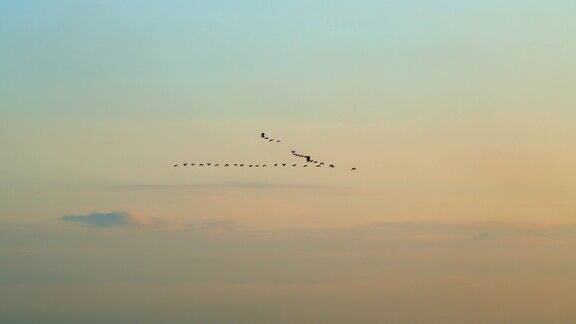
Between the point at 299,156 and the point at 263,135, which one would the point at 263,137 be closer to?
the point at 263,135

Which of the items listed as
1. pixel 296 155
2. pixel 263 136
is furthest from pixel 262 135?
pixel 296 155

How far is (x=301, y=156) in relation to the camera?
19988cm

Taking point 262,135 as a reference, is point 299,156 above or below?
below

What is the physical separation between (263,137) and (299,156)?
24.4 m

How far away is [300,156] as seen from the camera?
19950 centimetres

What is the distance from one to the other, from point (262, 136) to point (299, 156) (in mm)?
25261

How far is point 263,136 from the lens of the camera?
199 metres

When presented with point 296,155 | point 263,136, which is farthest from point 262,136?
point 296,155

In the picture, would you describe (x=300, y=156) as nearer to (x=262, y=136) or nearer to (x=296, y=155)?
(x=296, y=155)

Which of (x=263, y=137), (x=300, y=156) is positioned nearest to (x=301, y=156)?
(x=300, y=156)

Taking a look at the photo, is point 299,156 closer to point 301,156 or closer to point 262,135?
point 301,156

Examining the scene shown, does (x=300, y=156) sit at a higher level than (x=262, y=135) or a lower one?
lower

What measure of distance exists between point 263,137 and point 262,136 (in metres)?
1.11

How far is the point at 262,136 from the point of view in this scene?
650ft
